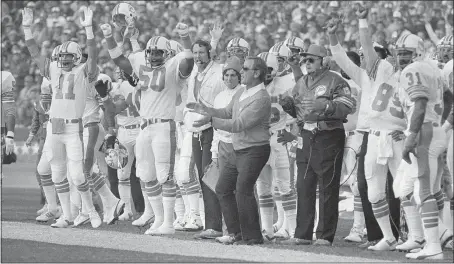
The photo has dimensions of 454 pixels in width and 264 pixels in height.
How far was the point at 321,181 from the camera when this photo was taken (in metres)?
11.7

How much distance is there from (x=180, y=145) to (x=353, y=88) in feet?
7.34

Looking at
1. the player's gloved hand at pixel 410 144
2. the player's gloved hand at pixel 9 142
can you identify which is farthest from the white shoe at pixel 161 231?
the player's gloved hand at pixel 410 144

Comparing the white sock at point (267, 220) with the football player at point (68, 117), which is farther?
the football player at point (68, 117)

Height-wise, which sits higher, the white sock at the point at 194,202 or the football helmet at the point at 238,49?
the football helmet at the point at 238,49

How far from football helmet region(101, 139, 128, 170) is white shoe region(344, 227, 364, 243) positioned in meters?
3.35

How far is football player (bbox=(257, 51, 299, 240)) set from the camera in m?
12.5

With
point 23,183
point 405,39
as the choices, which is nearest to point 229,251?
point 405,39

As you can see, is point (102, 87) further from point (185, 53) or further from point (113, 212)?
point (113, 212)

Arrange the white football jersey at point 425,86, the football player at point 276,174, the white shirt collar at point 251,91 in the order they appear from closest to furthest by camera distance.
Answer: the white football jersey at point 425,86, the white shirt collar at point 251,91, the football player at point 276,174

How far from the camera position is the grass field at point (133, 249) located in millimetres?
10352

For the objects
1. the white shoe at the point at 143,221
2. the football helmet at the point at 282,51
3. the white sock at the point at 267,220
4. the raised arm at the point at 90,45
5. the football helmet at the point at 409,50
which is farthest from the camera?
the white shoe at the point at 143,221

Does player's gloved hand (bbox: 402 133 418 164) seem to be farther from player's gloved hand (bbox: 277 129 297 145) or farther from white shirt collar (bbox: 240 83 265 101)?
player's gloved hand (bbox: 277 129 297 145)

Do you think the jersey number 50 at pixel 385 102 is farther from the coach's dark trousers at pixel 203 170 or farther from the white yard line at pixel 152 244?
the coach's dark trousers at pixel 203 170

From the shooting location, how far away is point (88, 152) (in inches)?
553
